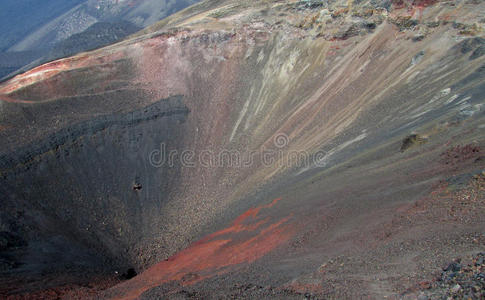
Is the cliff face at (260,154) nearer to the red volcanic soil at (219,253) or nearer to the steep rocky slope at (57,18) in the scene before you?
the red volcanic soil at (219,253)

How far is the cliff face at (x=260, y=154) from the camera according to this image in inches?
599

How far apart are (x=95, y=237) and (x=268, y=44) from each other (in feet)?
88.9

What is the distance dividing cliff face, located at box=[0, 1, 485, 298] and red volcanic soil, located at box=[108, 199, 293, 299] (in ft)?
0.45

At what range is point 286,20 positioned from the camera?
131ft

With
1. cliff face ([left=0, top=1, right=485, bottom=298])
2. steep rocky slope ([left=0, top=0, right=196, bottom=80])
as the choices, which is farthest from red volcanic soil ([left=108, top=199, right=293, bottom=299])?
steep rocky slope ([left=0, top=0, right=196, bottom=80])

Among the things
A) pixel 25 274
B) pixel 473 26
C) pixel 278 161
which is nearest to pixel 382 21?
pixel 473 26

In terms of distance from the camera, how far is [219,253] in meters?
20.0

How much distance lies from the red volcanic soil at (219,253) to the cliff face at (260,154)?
0.45ft

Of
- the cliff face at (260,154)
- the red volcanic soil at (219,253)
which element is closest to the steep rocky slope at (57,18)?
the cliff face at (260,154)

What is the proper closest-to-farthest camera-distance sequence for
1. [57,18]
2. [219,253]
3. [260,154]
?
[219,253], [260,154], [57,18]

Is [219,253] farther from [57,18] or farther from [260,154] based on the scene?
[57,18]

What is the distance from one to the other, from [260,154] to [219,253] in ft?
38.4

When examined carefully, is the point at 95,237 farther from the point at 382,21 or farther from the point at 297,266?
the point at 382,21

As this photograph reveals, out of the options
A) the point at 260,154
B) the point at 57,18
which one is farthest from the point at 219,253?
the point at 57,18
